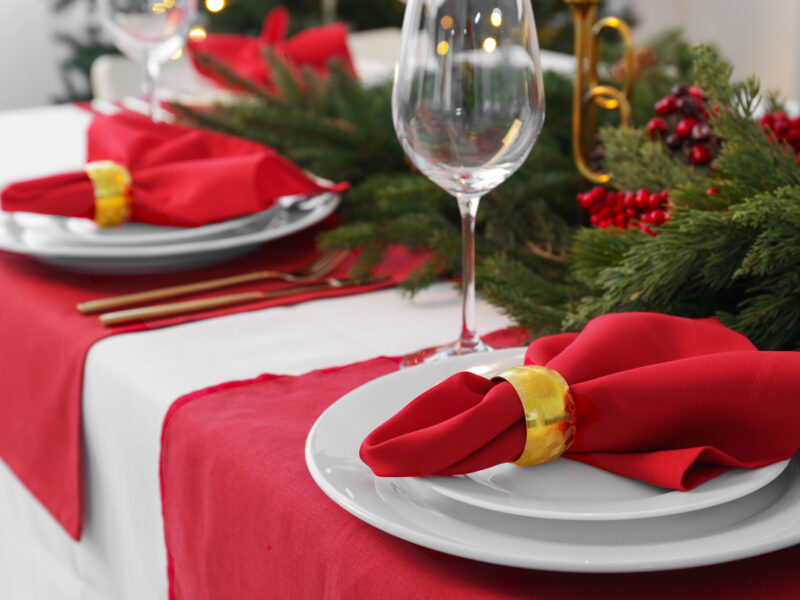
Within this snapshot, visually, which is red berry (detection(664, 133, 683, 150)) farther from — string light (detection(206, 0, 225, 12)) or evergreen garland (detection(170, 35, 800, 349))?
string light (detection(206, 0, 225, 12))

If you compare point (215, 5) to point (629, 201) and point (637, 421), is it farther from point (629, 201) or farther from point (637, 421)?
point (637, 421)

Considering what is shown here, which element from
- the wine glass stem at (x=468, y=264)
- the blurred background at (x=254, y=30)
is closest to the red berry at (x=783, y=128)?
the wine glass stem at (x=468, y=264)

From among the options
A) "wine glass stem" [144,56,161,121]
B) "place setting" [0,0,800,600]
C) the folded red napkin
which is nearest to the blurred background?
"wine glass stem" [144,56,161,121]

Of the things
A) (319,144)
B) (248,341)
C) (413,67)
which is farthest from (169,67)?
(413,67)

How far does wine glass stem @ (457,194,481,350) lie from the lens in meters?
0.58

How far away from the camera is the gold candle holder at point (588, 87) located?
78cm

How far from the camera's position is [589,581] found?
1.24 ft

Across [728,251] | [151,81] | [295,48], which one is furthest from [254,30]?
[728,251]

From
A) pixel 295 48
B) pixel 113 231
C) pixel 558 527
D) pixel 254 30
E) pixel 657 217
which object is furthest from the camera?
pixel 254 30

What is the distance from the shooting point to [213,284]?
79cm

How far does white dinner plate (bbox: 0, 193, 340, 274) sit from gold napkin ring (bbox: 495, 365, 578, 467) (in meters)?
0.45

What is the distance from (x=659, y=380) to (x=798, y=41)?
404 cm

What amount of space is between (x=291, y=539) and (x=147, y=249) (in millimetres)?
401

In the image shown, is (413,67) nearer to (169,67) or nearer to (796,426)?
(796,426)
